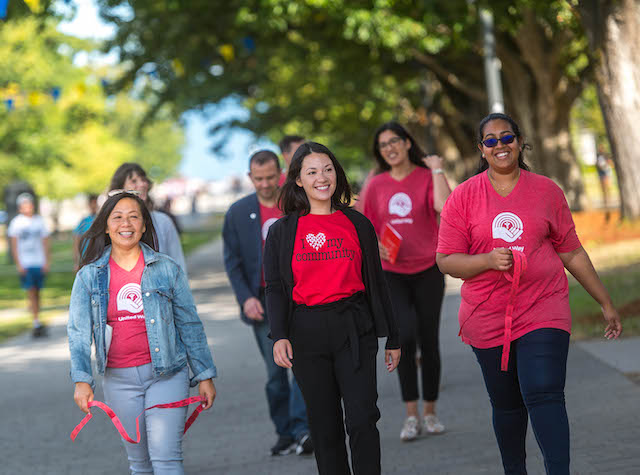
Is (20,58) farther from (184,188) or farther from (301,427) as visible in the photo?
(184,188)

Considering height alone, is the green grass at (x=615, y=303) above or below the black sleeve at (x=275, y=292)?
below

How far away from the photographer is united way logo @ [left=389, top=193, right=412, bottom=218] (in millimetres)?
6570

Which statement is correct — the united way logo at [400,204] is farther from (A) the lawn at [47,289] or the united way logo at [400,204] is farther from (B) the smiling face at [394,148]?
(A) the lawn at [47,289]

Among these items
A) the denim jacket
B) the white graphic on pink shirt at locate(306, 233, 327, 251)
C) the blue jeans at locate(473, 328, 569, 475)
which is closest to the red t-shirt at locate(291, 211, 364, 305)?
the white graphic on pink shirt at locate(306, 233, 327, 251)

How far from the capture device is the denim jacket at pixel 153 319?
14.8ft

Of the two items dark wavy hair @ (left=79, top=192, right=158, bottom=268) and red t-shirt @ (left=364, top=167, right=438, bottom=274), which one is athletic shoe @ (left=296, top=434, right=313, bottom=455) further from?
dark wavy hair @ (left=79, top=192, right=158, bottom=268)

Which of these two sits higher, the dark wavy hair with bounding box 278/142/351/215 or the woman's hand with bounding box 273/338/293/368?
the dark wavy hair with bounding box 278/142/351/215

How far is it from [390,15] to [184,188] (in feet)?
275

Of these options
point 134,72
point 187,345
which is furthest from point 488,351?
point 134,72

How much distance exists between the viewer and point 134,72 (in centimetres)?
2566

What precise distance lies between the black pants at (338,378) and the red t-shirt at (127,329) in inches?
27.0

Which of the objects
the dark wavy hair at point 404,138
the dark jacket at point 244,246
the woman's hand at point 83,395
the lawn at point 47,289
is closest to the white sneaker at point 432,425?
the dark jacket at point 244,246

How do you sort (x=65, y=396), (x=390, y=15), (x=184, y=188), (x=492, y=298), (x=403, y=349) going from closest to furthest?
(x=492, y=298)
(x=403, y=349)
(x=65, y=396)
(x=390, y=15)
(x=184, y=188)

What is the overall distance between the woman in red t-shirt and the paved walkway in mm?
1259
